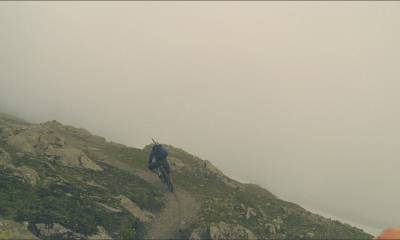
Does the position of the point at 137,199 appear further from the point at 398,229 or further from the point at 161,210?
the point at 398,229

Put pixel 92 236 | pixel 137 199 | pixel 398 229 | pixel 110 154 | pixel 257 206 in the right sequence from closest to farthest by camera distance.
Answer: pixel 398 229, pixel 92 236, pixel 137 199, pixel 257 206, pixel 110 154

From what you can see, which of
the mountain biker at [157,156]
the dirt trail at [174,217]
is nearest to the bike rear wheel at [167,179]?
the dirt trail at [174,217]

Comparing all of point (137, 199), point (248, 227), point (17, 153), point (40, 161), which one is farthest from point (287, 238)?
point (17, 153)

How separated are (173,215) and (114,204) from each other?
512cm

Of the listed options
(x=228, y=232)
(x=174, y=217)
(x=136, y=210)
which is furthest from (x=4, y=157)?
(x=228, y=232)

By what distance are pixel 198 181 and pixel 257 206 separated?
8.82 meters

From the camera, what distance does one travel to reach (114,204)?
36.6m

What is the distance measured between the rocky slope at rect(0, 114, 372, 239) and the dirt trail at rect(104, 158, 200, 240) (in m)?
0.08

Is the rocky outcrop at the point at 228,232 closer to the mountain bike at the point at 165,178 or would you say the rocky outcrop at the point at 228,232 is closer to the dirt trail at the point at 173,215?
the dirt trail at the point at 173,215

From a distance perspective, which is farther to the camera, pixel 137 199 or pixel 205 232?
pixel 137 199

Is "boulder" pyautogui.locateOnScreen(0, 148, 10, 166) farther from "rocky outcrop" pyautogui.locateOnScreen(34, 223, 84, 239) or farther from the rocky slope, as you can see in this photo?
"rocky outcrop" pyautogui.locateOnScreen(34, 223, 84, 239)

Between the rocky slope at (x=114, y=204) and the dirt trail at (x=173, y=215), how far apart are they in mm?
78

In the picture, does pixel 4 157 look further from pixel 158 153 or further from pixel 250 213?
pixel 250 213

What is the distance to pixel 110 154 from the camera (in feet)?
173
